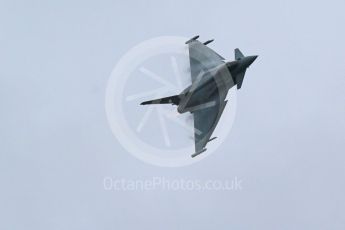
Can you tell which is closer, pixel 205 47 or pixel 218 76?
pixel 218 76

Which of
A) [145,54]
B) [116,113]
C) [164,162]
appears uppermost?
[145,54]

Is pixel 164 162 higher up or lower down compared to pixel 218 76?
lower down

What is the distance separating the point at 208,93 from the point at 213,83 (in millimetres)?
1728

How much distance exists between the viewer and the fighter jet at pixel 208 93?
376 feet

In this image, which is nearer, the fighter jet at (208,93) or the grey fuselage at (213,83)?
the grey fuselage at (213,83)

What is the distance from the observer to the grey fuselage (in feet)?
376

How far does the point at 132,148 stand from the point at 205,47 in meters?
21.1

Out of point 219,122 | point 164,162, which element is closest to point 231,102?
Result: point 219,122

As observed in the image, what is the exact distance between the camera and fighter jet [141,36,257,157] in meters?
115

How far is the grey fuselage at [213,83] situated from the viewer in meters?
115

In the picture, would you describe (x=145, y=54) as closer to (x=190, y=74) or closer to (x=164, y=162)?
(x=190, y=74)

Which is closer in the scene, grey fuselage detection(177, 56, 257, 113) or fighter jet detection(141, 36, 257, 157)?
grey fuselage detection(177, 56, 257, 113)

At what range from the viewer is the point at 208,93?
380ft

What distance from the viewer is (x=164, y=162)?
115188mm
